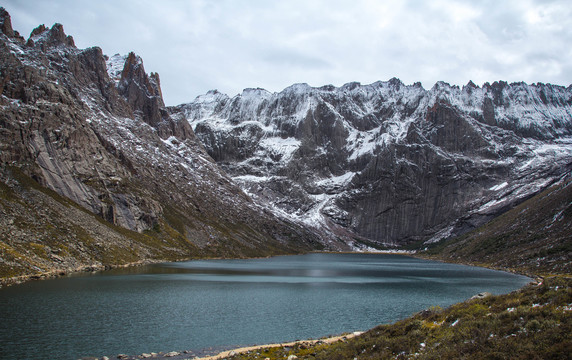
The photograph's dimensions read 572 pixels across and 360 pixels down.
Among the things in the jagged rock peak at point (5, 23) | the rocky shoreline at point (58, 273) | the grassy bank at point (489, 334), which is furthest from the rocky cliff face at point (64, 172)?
the grassy bank at point (489, 334)

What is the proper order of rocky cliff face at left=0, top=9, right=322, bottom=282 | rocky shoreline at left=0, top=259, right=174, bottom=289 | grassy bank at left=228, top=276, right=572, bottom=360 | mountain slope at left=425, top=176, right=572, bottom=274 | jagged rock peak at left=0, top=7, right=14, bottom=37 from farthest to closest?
jagged rock peak at left=0, top=7, right=14, bottom=37
mountain slope at left=425, top=176, right=572, bottom=274
rocky cliff face at left=0, top=9, right=322, bottom=282
rocky shoreline at left=0, top=259, right=174, bottom=289
grassy bank at left=228, top=276, right=572, bottom=360

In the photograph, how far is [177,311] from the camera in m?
59.1

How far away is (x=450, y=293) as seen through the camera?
283 feet

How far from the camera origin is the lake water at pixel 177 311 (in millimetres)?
41562

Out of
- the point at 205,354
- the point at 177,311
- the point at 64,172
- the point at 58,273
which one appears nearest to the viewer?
the point at 205,354

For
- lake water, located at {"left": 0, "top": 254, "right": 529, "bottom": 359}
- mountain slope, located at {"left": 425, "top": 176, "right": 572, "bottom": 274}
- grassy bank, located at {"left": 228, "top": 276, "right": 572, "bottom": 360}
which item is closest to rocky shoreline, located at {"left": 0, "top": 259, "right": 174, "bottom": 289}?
lake water, located at {"left": 0, "top": 254, "right": 529, "bottom": 359}

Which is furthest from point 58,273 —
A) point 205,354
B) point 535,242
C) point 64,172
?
point 535,242

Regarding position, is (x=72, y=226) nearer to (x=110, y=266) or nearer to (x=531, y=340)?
(x=110, y=266)

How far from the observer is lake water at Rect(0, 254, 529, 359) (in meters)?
41.6

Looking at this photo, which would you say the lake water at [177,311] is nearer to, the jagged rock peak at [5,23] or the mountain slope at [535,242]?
the mountain slope at [535,242]

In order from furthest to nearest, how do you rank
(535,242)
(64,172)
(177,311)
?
(535,242), (64,172), (177,311)

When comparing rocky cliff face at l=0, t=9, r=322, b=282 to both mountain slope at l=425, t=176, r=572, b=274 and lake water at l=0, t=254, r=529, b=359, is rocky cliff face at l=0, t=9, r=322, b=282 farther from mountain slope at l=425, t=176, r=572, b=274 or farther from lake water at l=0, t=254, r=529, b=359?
mountain slope at l=425, t=176, r=572, b=274

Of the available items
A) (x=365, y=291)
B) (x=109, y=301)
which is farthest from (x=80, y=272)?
(x=365, y=291)

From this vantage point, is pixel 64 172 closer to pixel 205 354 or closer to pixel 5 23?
pixel 5 23
